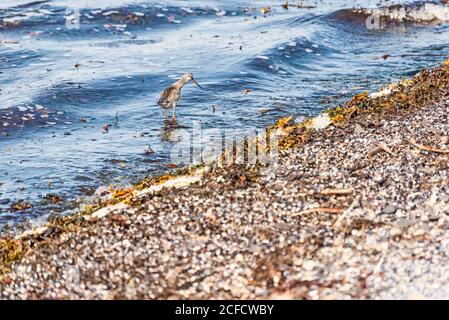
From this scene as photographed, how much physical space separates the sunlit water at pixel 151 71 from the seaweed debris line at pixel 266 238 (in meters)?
2.52

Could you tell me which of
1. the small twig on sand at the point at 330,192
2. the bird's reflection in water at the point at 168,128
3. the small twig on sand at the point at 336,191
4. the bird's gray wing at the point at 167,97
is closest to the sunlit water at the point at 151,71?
the bird's reflection in water at the point at 168,128

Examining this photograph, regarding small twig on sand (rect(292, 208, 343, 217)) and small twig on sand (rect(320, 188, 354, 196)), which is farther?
small twig on sand (rect(320, 188, 354, 196))

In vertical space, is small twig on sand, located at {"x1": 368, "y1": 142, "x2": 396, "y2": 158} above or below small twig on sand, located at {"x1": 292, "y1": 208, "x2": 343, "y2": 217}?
above

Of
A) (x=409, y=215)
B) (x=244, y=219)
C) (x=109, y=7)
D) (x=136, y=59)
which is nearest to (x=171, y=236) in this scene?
(x=244, y=219)

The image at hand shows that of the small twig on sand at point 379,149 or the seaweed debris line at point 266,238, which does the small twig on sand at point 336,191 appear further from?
the small twig on sand at point 379,149

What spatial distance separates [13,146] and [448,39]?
1286 cm

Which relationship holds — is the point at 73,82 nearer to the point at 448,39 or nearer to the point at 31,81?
the point at 31,81

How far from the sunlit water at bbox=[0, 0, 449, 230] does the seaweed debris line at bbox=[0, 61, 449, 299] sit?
99.2 inches

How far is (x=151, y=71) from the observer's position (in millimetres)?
17047

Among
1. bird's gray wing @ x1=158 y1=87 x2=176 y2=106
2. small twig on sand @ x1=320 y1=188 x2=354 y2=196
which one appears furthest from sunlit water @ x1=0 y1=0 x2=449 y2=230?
small twig on sand @ x1=320 y1=188 x2=354 y2=196

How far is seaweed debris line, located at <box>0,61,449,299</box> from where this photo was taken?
6.37 meters

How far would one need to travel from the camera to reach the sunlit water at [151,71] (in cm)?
1156

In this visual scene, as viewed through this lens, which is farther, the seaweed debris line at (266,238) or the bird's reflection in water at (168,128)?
the bird's reflection in water at (168,128)

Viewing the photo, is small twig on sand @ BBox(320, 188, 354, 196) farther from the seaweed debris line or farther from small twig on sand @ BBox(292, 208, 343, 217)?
small twig on sand @ BBox(292, 208, 343, 217)
